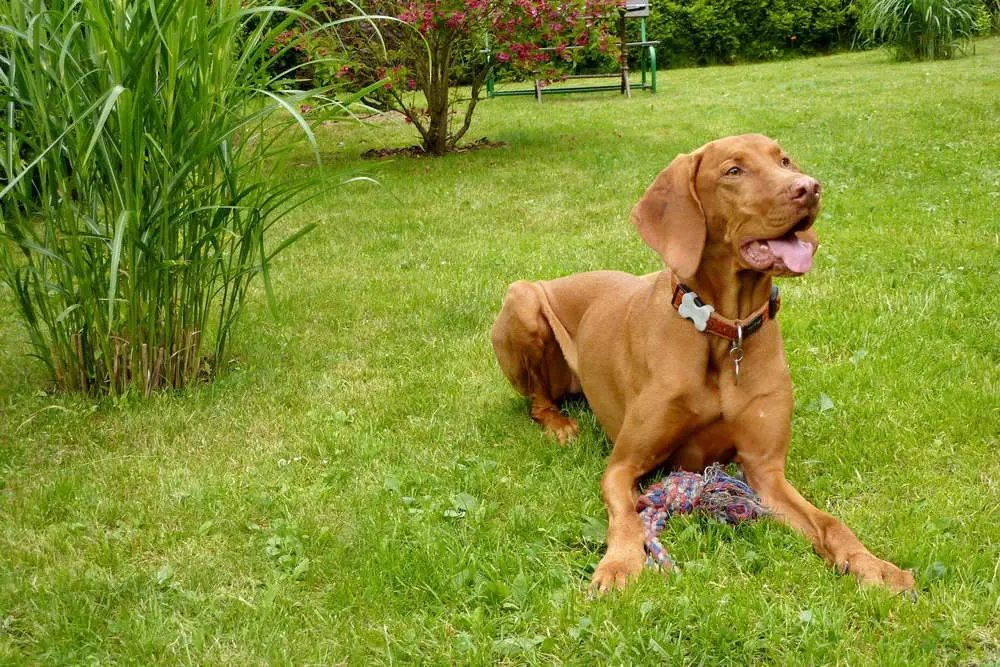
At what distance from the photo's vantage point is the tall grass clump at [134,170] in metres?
3.66

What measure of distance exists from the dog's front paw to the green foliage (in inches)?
789

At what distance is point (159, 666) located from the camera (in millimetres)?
2389

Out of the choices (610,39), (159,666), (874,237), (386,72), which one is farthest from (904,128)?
(159,666)

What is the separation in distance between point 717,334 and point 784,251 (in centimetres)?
36

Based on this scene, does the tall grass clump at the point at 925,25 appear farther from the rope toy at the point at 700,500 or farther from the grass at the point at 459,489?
the rope toy at the point at 700,500

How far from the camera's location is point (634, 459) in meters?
3.09

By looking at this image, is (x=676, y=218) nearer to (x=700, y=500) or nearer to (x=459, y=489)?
(x=700, y=500)

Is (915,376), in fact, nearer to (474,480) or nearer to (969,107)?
(474,480)

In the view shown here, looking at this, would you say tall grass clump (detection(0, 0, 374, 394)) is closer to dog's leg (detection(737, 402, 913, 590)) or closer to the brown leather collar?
the brown leather collar

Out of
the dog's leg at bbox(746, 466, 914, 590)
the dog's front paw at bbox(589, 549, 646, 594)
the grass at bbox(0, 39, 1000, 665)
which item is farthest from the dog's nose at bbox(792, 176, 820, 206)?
the dog's front paw at bbox(589, 549, 646, 594)

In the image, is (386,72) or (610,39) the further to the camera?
(610,39)

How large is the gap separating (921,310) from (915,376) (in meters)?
0.93

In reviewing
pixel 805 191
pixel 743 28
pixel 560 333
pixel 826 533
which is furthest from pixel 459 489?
pixel 743 28

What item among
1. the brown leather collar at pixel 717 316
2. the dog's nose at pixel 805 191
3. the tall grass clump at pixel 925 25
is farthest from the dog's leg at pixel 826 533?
the tall grass clump at pixel 925 25
